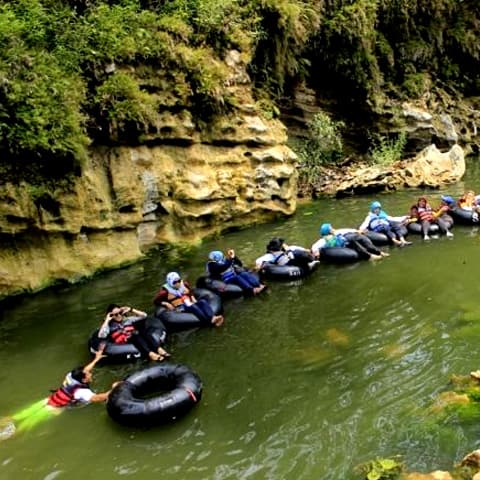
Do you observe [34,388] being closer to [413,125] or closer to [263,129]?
[263,129]

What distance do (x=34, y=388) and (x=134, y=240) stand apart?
19.4ft

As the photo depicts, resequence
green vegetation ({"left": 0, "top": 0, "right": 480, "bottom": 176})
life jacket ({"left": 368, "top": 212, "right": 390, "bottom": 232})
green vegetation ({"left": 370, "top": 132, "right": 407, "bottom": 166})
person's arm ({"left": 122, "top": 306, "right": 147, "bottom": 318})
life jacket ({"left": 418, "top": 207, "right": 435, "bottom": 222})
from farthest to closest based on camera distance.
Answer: green vegetation ({"left": 370, "top": 132, "right": 407, "bottom": 166}) → life jacket ({"left": 418, "top": 207, "right": 435, "bottom": 222}) → life jacket ({"left": 368, "top": 212, "right": 390, "bottom": 232}) → green vegetation ({"left": 0, "top": 0, "right": 480, "bottom": 176}) → person's arm ({"left": 122, "top": 306, "right": 147, "bottom": 318})

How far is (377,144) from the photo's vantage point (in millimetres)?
22031

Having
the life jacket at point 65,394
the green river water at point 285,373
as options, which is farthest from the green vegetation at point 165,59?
the life jacket at point 65,394

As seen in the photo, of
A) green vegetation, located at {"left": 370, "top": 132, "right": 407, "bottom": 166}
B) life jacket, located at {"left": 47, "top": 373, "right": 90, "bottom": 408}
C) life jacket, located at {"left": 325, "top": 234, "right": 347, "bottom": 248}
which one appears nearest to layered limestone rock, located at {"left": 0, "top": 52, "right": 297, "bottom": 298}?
life jacket, located at {"left": 325, "top": 234, "right": 347, "bottom": 248}

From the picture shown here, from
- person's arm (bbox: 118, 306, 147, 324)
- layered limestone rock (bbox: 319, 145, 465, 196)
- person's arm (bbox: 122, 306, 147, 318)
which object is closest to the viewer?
person's arm (bbox: 118, 306, 147, 324)

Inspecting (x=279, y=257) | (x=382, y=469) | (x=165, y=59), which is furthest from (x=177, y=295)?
(x=165, y=59)

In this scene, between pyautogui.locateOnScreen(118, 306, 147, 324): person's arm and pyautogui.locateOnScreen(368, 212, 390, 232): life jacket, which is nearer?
pyautogui.locateOnScreen(118, 306, 147, 324): person's arm

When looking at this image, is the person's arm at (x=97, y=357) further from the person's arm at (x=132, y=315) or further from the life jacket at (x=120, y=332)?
the person's arm at (x=132, y=315)

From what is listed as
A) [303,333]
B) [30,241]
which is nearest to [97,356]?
[303,333]

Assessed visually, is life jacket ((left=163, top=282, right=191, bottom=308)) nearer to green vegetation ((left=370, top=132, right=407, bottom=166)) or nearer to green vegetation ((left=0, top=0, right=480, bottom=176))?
green vegetation ((left=0, top=0, right=480, bottom=176))

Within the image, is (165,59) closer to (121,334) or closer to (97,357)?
(121,334)

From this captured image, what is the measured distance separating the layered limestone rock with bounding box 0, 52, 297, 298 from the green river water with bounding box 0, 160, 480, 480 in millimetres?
818

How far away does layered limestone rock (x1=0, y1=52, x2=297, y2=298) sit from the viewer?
38.4 ft
